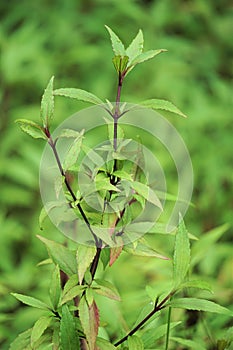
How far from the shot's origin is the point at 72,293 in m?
0.92

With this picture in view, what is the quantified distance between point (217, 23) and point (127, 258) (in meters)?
1.66

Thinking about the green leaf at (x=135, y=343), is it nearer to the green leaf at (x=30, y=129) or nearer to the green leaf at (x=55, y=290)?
the green leaf at (x=55, y=290)

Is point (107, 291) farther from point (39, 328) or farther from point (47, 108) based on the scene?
point (47, 108)

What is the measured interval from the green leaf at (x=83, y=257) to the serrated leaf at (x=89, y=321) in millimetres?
39

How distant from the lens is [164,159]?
256 cm

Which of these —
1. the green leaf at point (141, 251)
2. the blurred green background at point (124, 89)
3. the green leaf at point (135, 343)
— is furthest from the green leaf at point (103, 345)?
the blurred green background at point (124, 89)

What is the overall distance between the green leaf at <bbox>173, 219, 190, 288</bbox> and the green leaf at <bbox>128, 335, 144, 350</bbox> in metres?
0.09

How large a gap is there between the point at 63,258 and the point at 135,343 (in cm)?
16

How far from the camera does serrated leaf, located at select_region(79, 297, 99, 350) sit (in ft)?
2.97

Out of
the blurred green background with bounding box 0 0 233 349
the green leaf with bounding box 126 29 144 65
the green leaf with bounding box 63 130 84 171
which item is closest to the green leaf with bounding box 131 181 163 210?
the green leaf with bounding box 63 130 84 171

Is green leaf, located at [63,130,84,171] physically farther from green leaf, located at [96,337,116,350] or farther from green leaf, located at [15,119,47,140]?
green leaf, located at [96,337,116,350]

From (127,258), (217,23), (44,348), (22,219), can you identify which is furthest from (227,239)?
(44,348)

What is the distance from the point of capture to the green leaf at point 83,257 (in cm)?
89

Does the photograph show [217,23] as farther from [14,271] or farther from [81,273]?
[81,273]
